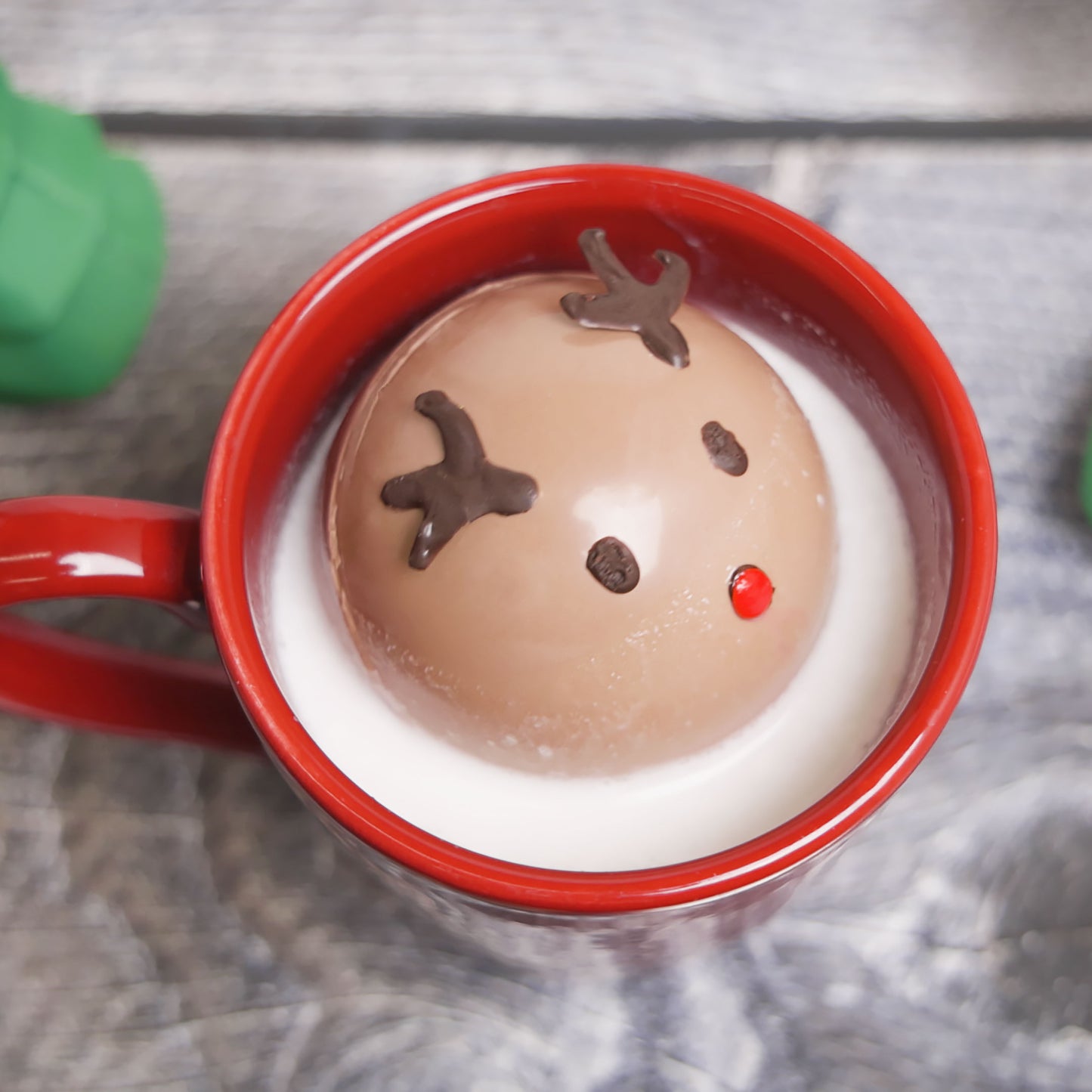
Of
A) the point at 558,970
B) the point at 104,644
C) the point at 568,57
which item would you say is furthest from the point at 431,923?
the point at 568,57

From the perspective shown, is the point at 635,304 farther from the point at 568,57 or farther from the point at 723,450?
the point at 568,57

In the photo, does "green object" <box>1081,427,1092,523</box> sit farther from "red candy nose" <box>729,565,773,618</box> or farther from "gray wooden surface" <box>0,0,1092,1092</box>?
"red candy nose" <box>729,565,773,618</box>

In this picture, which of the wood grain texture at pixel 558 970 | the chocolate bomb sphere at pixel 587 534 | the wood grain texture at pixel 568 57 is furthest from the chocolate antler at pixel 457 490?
the wood grain texture at pixel 568 57

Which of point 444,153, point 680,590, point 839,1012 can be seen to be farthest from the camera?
point 444,153

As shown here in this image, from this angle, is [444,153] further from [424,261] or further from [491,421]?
[491,421]

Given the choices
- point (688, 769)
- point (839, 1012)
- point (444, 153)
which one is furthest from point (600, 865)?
point (444, 153)
